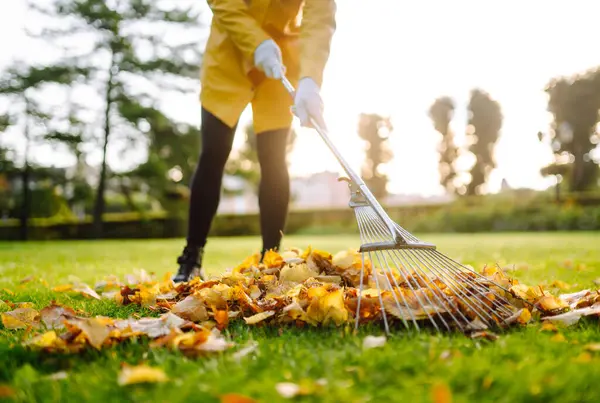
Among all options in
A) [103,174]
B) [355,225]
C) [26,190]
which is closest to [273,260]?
[103,174]

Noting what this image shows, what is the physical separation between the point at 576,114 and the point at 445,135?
858cm

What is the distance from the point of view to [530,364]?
1.16 meters

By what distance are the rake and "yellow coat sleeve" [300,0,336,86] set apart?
633mm

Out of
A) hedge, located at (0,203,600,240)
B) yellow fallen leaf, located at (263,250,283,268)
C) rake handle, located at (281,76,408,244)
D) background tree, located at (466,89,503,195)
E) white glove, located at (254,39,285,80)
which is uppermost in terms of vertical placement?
background tree, located at (466,89,503,195)

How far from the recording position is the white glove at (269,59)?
2463 millimetres

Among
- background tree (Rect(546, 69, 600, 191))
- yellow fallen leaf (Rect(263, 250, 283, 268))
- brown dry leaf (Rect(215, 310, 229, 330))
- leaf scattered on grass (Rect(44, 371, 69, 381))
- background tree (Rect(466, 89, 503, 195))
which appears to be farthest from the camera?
background tree (Rect(466, 89, 503, 195))

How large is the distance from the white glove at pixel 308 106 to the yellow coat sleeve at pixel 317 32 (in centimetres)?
20

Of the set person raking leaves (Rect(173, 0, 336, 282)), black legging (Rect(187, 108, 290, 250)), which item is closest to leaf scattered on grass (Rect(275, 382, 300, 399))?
person raking leaves (Rect(173, 0, 336, 282))

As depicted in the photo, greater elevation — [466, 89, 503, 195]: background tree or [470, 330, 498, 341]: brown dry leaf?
[466, 89, 503, 195]: background tree

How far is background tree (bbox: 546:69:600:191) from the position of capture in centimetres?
3253

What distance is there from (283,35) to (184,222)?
17124 mm

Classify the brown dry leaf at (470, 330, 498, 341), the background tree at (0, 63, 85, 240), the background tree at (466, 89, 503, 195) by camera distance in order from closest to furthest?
1. the brown dry leaf at (470, 330, 498, 341)
2. the background tree at (0, 63, 85, 240)
3. the background tree at (466, 89, 503, 195)

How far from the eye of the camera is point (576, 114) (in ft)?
108

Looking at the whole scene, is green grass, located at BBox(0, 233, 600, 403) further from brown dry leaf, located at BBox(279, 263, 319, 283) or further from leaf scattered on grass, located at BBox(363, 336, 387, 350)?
brown dry leaf, located at BBox(279, 263, 319, 283)
